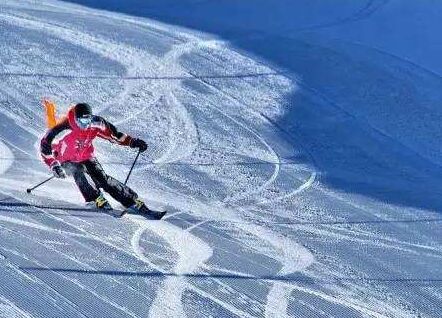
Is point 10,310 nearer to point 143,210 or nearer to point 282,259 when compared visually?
point 143,210

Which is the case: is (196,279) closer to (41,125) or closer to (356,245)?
(356,245)

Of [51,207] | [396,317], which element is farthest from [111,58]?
[396,317]

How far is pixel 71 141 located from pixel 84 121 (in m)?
0.35

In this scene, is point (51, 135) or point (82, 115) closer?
point (82, 115)

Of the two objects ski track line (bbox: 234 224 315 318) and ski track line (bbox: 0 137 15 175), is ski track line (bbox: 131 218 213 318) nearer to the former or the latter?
ski track line (bbox: 234 224 315 318)

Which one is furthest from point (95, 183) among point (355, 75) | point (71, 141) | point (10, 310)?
point (355, 75)

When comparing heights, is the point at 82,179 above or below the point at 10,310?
above

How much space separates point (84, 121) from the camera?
355 inches

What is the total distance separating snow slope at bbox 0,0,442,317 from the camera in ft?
26.3

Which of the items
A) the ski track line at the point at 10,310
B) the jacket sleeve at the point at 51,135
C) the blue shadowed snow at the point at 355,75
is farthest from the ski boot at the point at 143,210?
the blue shadowed snow at the point at 355,75

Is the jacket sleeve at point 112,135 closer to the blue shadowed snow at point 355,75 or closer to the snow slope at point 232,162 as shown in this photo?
the snow slope at point 232,162

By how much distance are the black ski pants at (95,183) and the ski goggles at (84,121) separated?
490mm

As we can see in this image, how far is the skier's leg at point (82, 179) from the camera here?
928 centimetres

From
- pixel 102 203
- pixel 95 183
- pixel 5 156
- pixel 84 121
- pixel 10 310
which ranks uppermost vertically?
pixel 84 121
